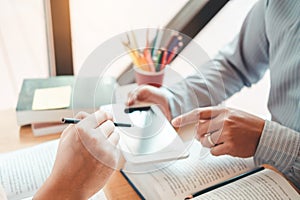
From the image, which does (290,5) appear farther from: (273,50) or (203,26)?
(203,26)

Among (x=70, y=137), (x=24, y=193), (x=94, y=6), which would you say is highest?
(x=94, y=6)

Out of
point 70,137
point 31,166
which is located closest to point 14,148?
point 31,166

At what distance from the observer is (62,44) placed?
108 cm

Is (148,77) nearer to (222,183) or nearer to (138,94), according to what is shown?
(138,94)

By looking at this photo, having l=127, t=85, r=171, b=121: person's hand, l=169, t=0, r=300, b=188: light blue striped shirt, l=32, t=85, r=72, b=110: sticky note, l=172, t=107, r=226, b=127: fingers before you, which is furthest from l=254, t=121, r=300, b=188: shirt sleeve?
l=32, t=85, r=72, b=110: sticky note

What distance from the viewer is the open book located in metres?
0.67

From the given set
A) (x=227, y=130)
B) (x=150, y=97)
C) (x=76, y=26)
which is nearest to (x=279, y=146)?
(x=227, y=130)

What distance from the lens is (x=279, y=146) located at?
0.73 meters

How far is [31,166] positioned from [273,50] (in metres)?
0.62

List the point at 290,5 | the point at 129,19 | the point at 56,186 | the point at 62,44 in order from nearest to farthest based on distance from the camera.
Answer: the point at 56,186, the point at 290,5, the point at 62,44, the point at 129,19

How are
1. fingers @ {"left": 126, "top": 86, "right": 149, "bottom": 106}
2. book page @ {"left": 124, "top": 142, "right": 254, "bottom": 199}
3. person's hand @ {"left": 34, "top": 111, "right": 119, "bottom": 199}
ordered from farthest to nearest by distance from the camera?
1. fingers @ {"left": 126, "top": 86, "right": 149, "bottom": 106}
2. book page @ {"left": 124, "top": 142, "right": 254, "bottom": 199}
3. person's hand @ {"left": 34, "top": 111, "right": 119, "bottom": 199}

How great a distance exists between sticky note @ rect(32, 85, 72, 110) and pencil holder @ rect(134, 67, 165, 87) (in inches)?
7.8

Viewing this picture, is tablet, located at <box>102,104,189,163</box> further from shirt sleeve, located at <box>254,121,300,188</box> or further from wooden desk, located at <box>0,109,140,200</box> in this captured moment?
shirt sleeve, located at <box>254,121,300,188</box>

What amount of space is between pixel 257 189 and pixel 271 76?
313 millimetres
